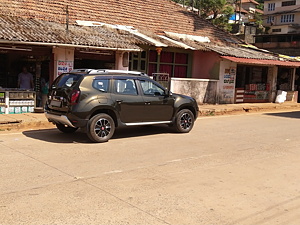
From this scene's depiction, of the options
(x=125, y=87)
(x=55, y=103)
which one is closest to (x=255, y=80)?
(x=125, y=87)

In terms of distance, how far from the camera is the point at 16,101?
42.9 ft

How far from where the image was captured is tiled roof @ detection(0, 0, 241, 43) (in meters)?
16.4

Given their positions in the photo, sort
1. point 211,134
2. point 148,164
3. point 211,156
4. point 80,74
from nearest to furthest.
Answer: point 148,164, point 211,156, point 80,74, point 211,134

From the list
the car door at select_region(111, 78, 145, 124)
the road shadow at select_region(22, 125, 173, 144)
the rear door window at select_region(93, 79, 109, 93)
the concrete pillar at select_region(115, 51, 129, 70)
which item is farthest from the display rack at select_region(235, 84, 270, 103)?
the rear door window at select_region(93, 79, 109, 93)

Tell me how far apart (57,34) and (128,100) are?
588 cm

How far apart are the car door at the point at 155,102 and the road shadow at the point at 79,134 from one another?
0.73m

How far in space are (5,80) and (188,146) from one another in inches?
386

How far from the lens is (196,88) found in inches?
736

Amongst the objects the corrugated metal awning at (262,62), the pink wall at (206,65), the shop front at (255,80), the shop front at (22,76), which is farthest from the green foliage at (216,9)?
the shop front at (22,76)

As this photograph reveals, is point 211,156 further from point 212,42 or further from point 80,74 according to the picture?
point 212,42

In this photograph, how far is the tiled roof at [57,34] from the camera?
1262 cm

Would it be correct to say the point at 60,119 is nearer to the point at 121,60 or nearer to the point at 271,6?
the point at 121,60

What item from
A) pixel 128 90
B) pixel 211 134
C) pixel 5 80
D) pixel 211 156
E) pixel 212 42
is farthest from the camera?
pixel 212 42

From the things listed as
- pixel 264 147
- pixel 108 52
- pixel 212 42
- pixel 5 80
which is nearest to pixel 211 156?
pixel 264 147
